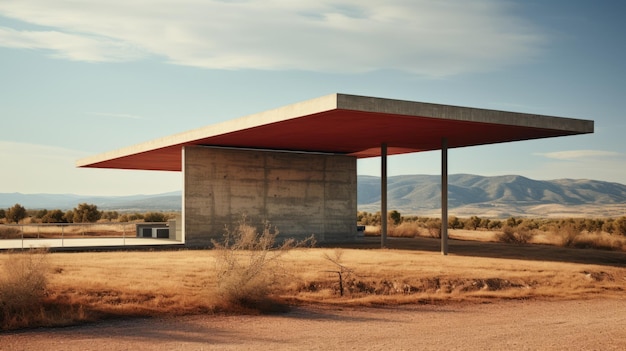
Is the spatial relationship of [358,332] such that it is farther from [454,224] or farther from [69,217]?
[454,224]

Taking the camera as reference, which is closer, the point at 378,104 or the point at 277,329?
the point at 277,329

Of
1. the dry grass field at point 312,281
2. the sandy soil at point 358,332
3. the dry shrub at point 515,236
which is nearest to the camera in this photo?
the sandy soil at point 358,332

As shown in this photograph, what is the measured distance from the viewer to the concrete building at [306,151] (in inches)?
774

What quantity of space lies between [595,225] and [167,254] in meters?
37.2

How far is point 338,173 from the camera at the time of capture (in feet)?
101

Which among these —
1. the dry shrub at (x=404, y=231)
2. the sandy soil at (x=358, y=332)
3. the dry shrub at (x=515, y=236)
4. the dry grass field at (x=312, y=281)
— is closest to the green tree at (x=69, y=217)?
the dry shrub at (x=404, y=231)

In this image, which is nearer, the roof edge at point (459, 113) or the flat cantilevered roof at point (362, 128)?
the roof edge at point (459, 113)

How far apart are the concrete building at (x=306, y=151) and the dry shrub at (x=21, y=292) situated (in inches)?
335

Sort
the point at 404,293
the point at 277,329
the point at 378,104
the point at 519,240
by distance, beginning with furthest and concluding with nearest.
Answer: the point at 519,240
the point at 378,104
the point at 404,293
the point at 277,329

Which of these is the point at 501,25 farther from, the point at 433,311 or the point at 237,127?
the point at 433,311

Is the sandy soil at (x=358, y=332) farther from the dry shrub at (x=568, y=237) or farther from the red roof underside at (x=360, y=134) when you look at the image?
the dry shrub at (x=568, y=237)

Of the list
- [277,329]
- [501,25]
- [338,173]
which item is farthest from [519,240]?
[277,329]

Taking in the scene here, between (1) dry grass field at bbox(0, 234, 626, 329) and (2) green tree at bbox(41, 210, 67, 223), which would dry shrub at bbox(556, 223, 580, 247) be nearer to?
(1) dry grass field at bbox(0, 234, 626, 329)

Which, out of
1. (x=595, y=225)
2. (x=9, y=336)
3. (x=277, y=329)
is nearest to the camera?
(x=9, y=336)
